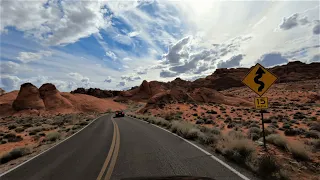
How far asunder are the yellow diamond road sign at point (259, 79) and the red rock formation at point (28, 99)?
3058 inches

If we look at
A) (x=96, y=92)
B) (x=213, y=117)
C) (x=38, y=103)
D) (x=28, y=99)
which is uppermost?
(x=96, y=92)

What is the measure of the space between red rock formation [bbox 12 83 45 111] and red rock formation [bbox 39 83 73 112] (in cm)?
339

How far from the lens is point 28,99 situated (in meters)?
77.2

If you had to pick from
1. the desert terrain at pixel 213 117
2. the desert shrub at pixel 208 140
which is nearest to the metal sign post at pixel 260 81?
the desert terrain at pixel 213 117

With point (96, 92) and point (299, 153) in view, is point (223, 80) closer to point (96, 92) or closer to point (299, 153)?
Answer: point (96, 92)

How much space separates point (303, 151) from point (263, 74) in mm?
2993

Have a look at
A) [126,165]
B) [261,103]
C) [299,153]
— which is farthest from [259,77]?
[126,165]

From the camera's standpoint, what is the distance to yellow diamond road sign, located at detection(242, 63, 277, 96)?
9406mm

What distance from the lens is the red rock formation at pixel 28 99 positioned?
75.7m

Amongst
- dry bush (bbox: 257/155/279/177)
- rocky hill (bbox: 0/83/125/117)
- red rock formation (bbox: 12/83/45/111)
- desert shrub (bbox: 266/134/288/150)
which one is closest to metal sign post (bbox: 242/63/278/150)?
desert shrub (bbox: 266/134/288/150)

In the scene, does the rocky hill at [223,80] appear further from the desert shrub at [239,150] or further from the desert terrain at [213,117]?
the desert shrub at [239,150]

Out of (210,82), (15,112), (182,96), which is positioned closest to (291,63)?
(210,82)

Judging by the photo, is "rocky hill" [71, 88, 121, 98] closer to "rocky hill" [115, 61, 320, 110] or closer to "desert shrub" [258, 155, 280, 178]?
"rocky hill" [115, 61, 320, 110]

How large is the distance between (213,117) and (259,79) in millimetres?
25306
